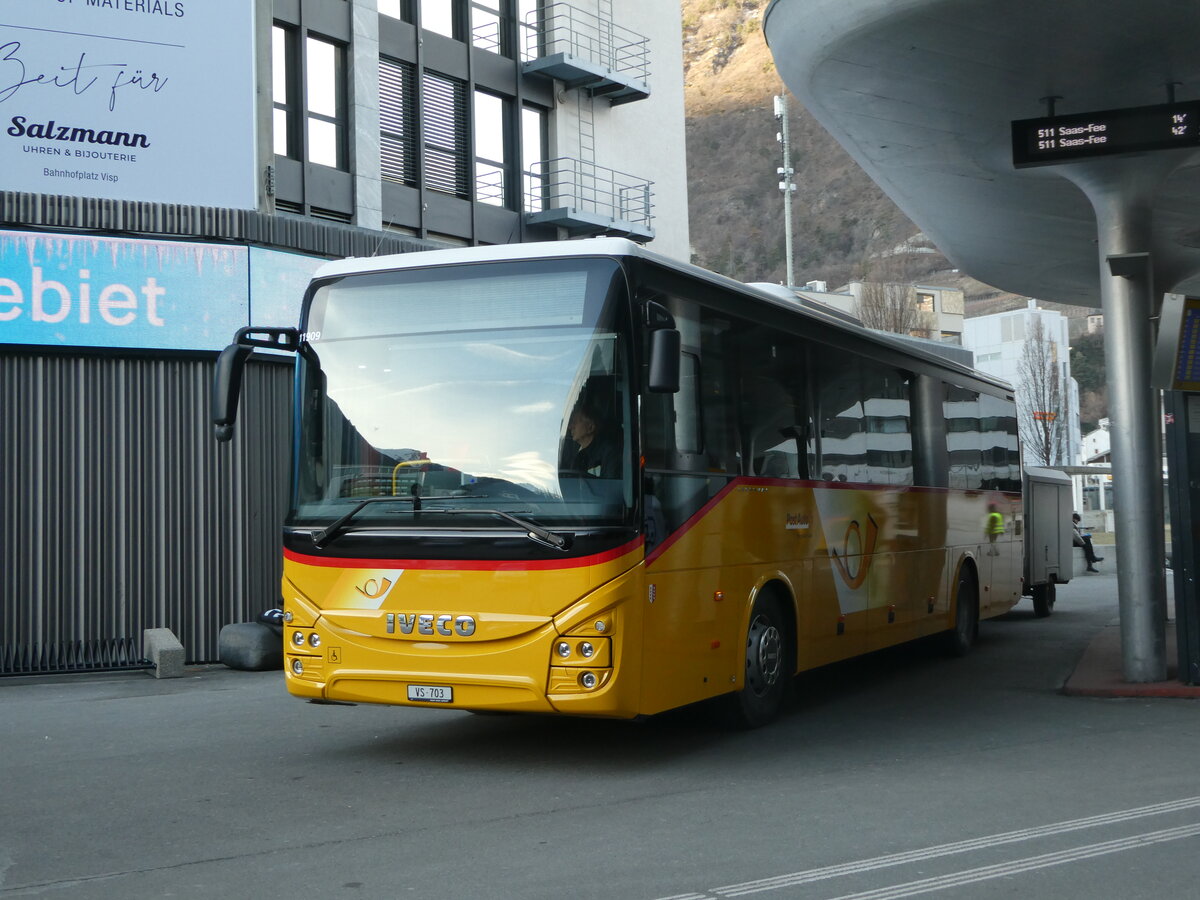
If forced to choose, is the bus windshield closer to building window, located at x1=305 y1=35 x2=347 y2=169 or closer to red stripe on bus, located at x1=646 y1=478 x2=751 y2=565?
red stripe on bus, located at x1=646 y1=478 x2=751 y2=565

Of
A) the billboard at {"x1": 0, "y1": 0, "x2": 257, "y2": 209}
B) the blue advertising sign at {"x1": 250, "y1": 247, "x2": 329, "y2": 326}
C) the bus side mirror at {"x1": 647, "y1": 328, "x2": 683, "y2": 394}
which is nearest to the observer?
the bus side mirror at {"x1": 647, "y1": 328, "x2": 683, "y2": 394}

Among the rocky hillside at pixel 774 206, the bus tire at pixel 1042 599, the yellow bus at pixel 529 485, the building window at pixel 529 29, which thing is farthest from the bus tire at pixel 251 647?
the rocky hillside at pixel 774 206

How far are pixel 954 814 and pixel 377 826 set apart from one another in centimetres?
297

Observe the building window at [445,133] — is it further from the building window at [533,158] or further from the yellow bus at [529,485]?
the yellow bus at [529,485]

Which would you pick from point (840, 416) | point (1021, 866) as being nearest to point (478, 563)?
point (1021, 866)

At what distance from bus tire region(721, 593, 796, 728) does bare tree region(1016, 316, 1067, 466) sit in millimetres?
51450

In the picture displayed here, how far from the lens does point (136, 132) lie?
51.1 feet

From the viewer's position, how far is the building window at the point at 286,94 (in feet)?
74.3

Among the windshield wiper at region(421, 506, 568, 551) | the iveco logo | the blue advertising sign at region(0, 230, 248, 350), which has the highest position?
the blue advertising sign at region(0, 230, 248, 350)

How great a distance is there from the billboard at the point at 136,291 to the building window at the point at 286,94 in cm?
678

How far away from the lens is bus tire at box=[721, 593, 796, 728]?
32.6 ft

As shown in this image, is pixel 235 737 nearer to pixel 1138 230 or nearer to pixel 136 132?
pixel 136 132

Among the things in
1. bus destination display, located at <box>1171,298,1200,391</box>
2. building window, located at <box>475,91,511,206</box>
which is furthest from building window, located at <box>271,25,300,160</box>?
bus destination display, located at <box>1171,298,1200,391</box>

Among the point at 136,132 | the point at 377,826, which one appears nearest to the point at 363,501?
the point at 377,826
